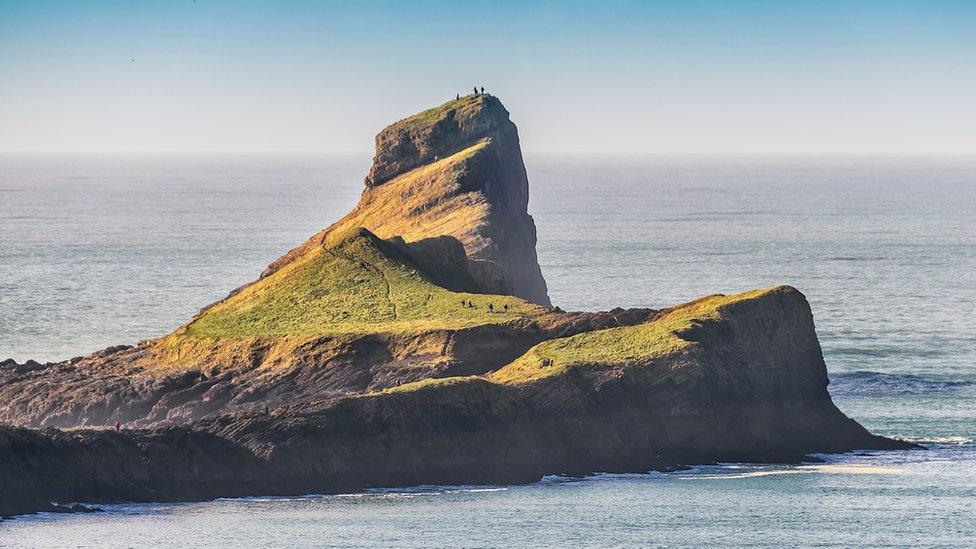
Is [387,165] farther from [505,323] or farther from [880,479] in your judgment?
[880,479]

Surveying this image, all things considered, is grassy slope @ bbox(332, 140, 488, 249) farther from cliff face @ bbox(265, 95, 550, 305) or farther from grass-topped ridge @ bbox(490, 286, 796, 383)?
grass-topped ridge @ bbox(490, 286, 796, 383)

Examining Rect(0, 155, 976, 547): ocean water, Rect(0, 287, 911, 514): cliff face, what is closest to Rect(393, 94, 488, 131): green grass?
Rect(0, 155, 976, 547): ocean water

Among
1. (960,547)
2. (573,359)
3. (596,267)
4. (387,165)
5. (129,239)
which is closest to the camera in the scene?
(960,547)

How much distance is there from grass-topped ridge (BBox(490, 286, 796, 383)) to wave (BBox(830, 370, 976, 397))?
53.1ft

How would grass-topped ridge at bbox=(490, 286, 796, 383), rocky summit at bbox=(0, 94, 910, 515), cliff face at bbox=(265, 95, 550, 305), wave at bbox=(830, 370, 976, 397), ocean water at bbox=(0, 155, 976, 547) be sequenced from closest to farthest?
ocean water at bbox=(0, 155, 976, 547)
rocky summit at bbox=(0, 94, 910, 515)
grass-topped ridge at bbox=(490, 286, 796, 383)
wave at bbox=(830, 370, 976, 397)
cliff face at bbox=(265, 95, 550, 305)

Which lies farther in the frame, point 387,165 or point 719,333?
point 387,165

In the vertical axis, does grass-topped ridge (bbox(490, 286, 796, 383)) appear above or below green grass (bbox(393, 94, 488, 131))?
below

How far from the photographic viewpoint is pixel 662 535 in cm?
6544

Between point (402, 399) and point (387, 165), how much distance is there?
45243mm

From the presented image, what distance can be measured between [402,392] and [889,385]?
34.0 metres

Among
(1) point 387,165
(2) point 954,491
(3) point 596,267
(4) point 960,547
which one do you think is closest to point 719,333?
(2) point 954,491

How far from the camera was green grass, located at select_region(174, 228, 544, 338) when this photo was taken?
82.8m

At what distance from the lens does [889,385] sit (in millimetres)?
97562

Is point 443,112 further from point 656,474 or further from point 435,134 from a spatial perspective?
point 656,474
